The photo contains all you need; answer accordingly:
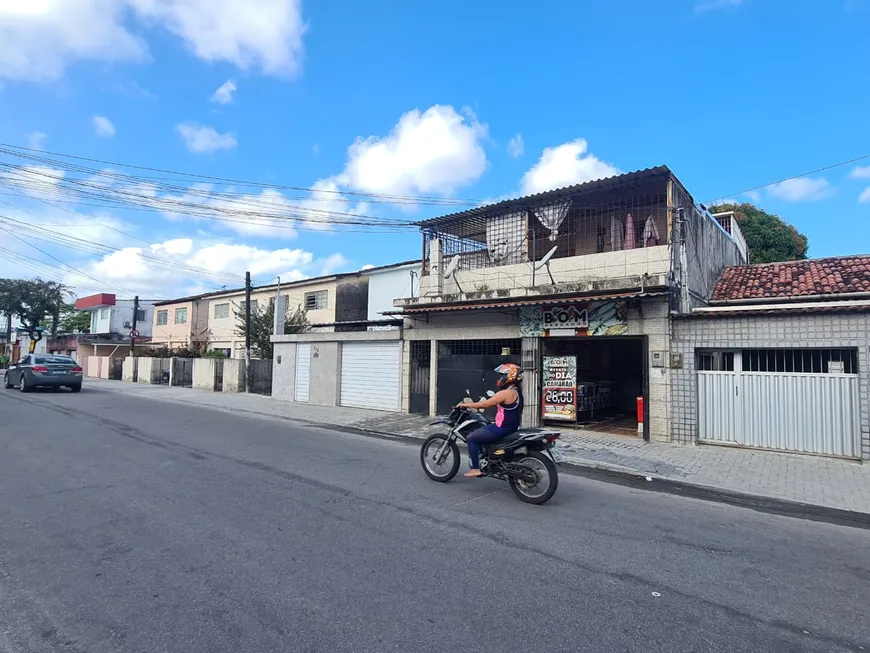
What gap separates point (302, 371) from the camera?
18766mm

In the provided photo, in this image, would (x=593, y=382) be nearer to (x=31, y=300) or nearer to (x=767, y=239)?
(x=767, y=239)

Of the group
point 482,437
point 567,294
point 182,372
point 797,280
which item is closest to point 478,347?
point 567,294

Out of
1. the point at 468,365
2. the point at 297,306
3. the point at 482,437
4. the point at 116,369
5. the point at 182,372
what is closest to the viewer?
the point at 482,437

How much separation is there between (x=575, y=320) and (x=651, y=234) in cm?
263

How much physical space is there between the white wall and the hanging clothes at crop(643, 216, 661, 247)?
12.2 m

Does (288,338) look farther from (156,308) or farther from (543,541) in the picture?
(156,308)

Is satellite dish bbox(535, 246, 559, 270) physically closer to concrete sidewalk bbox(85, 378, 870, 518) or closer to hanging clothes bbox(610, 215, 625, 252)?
hanging clothes bbox(610, 215, 625, 252)

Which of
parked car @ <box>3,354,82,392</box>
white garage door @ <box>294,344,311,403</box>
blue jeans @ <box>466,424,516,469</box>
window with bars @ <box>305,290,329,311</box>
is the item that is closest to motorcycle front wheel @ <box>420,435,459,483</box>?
blue jeans @ <box>466,424,516,469</box>

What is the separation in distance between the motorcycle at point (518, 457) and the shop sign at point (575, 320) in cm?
559

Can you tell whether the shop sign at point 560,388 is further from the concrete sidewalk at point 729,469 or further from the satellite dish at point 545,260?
the satellite dish at point 545,260

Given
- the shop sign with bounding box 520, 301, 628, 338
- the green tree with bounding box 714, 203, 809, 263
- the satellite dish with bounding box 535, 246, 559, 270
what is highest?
the green tree with bounding box 714, 203, 809, 263

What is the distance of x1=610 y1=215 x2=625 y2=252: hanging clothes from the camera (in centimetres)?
1254

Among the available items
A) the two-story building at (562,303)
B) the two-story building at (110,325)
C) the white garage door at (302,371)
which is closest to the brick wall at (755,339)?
the two-story building at (562,303)

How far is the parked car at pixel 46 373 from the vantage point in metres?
19.9
